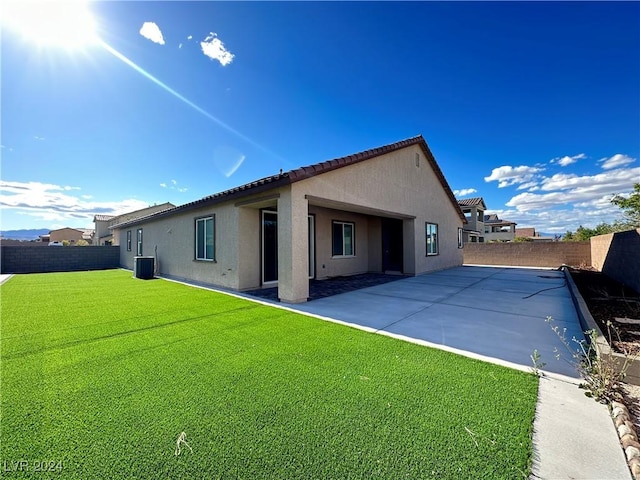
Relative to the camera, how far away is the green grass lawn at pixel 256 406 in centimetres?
184

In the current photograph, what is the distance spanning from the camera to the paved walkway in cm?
198

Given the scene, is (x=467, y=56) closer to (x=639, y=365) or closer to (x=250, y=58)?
(x=250, y=58)

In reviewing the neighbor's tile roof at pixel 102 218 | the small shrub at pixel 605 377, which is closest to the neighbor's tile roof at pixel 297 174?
the small shrub at pixel 605 377

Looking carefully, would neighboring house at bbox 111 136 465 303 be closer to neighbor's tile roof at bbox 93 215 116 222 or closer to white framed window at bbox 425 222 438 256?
white framed window at bbox 425 222 438 256

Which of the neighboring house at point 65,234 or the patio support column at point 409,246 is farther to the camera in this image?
the neighboring house at point 65,234

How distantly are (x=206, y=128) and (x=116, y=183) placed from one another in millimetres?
9464

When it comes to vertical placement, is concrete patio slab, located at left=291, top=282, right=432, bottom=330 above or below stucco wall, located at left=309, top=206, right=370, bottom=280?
below

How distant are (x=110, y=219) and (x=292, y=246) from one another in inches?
1576

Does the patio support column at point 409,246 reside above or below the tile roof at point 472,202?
below

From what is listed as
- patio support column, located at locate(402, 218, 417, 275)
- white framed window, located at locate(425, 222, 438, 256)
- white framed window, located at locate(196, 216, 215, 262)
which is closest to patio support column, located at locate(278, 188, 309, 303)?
white framed window, located at locate(196, 216, 215, 262)

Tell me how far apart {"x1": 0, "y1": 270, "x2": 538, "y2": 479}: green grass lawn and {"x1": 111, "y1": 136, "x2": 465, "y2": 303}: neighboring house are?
11.1 feet

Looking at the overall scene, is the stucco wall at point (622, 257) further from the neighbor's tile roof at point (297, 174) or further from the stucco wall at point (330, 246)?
the stucco wall at point (330, 246)

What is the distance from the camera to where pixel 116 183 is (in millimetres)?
17016

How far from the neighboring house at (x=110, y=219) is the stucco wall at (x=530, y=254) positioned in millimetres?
32829
